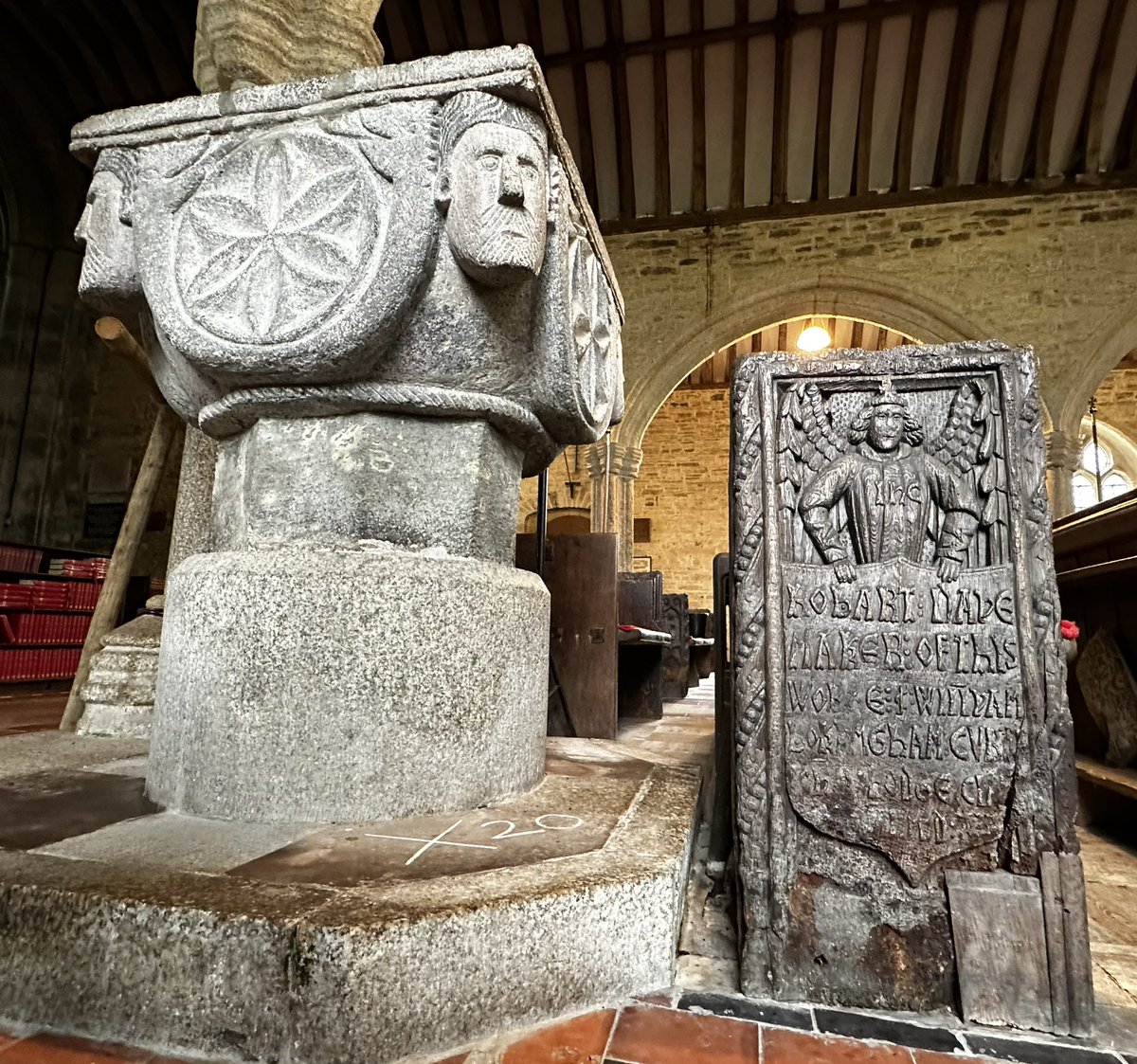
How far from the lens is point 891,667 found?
4.19 ft

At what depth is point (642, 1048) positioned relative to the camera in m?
0.98

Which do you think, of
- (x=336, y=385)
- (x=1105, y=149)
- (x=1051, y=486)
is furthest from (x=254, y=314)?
(x=1105, y=149)

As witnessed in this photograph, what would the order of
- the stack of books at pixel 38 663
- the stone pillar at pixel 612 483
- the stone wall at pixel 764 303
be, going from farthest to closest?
1. the stone pillar at pixel 612 483
2. the stone wall at pixel 764 303
3. the stack of books at pixel 38 663

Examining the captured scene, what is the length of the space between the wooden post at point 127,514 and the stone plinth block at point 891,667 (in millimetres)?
2436

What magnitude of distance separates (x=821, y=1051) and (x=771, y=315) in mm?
7988

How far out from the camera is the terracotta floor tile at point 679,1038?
3.18ft

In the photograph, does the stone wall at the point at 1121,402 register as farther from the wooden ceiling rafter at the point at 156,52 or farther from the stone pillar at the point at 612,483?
the wooden ceiling rafter at the point at 156,52

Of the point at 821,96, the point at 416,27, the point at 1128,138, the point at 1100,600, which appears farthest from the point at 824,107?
the point at 1100,600

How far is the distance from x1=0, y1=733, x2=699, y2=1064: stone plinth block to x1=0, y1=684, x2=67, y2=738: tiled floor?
68.9 inches

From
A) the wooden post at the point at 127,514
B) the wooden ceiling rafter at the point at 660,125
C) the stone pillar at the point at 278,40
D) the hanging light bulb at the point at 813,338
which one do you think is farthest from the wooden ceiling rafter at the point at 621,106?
the wooden post at the point at 127,514

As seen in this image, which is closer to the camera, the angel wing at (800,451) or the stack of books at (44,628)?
the angel wing at (800,451)

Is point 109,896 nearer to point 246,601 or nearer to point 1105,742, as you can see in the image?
point 246,601

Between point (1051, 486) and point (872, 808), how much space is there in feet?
23.5

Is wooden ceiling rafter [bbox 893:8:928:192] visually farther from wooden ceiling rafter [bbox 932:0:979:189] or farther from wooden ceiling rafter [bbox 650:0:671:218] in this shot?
wooden ceiling rafter [bbox 650:0:671:218]
